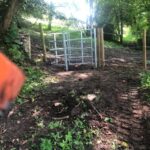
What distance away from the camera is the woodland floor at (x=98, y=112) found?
584cm

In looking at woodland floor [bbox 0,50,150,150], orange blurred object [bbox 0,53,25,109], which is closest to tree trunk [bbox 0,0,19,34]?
woodland floor [bbox 0,50,150,150]

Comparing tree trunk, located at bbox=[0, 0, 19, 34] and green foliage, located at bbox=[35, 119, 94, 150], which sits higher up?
tree trunk, located at bbox=[0, 0, 19, 34]

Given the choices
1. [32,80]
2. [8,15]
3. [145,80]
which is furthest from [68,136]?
[8,15]

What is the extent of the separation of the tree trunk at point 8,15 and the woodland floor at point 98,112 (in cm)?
294

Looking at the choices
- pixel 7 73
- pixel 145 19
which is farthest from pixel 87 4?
pixel 7 73

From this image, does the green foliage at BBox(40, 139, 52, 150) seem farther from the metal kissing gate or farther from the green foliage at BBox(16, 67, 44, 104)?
the metal kissing gate

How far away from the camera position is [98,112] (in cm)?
657

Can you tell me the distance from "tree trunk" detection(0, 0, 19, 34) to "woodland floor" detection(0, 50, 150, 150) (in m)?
2.94

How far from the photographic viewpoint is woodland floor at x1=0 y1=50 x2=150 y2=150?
230 inches

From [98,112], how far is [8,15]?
5408 millimetres

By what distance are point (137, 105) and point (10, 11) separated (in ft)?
17.5

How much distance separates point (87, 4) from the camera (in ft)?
92.2

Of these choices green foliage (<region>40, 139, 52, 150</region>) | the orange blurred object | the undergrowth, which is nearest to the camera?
the orange blurred object

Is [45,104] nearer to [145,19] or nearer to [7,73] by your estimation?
[7,73]
